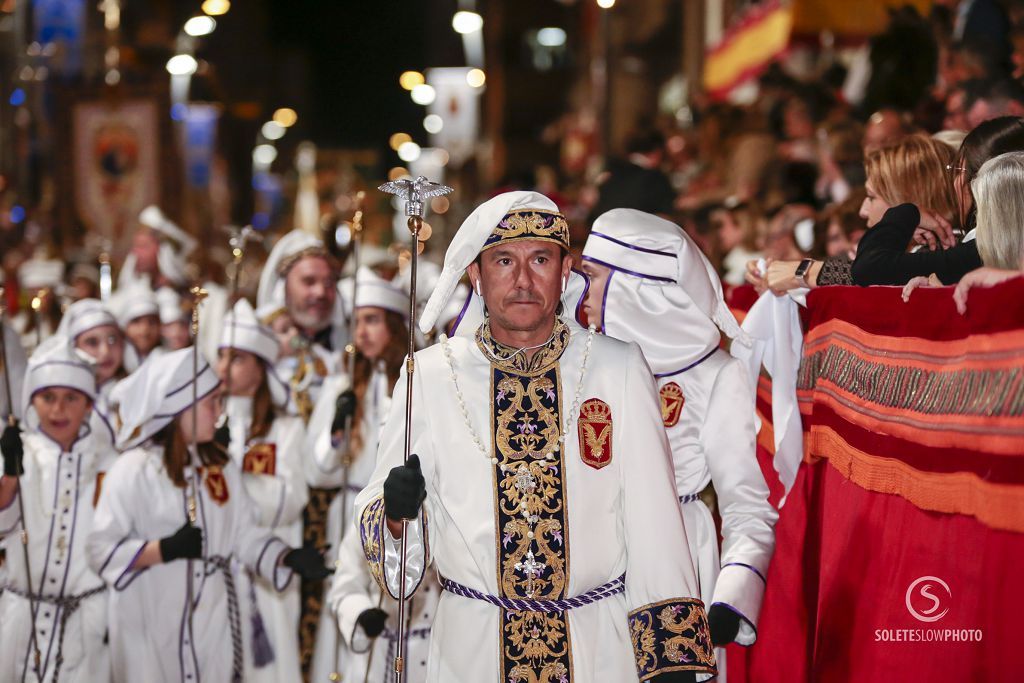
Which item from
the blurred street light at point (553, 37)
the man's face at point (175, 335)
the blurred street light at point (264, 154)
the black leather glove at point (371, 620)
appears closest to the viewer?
the black leather glove at point (371, 620)

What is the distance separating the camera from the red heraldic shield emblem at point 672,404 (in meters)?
5.27

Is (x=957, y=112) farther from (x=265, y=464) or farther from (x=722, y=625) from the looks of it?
(x=265, y=464)

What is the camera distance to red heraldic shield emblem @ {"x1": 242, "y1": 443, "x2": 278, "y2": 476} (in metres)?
7.81

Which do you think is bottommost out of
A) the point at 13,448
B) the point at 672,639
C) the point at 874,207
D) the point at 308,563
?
the point at 672,639

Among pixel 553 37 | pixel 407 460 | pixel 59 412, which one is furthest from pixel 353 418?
pixel 553 37

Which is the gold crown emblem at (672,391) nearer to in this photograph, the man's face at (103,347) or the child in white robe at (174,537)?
the child in white robe at (174,537)

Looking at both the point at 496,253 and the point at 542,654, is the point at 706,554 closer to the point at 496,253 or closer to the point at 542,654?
the point at 542,654

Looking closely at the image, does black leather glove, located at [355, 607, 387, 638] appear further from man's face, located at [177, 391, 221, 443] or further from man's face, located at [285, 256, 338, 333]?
man's face, located at [285, 256, 338, 333]

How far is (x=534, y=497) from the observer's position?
426 cm

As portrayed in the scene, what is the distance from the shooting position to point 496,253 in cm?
440

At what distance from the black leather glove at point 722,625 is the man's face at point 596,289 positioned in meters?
1.37

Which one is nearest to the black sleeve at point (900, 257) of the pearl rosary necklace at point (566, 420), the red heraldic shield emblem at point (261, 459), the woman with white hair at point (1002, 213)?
the woman with white hair at point (1002, 213)

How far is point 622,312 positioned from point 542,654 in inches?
65.6

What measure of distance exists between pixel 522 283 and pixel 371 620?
5.93 ft
